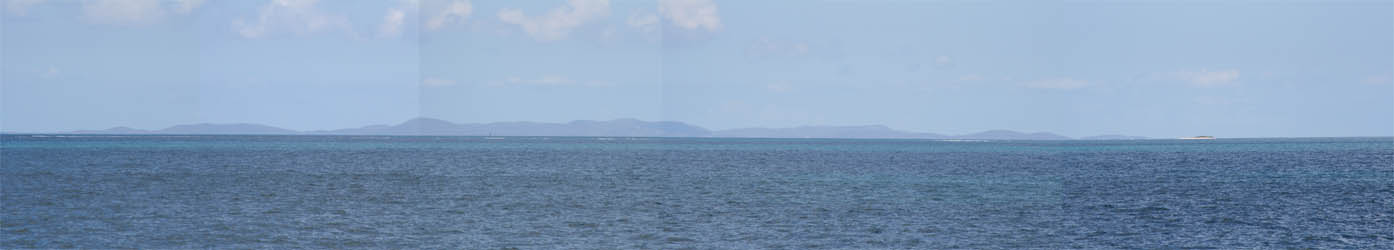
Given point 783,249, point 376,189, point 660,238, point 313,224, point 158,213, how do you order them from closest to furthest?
1. point 783,249
2. point 660,238
3. point 313,224
4. point 158,213
5. point 376,189

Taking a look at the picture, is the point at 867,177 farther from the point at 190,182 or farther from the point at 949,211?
the point at 190,182

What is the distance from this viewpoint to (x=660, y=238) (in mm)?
36344

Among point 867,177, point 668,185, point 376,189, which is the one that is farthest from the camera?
point 867,177

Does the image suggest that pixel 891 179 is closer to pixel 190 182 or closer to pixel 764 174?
pixel 764 174

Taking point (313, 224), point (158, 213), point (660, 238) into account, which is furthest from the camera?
point (158, 213)

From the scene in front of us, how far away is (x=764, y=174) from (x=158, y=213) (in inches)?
1832

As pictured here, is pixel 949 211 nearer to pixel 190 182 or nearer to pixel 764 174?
pixel 764 174

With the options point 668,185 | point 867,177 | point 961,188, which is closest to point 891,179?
point 867,177

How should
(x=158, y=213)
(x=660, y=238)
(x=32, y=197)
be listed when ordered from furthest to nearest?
1. (x=32, y=197)
2. (x=158, y=213)
3. (x=660, y=238)

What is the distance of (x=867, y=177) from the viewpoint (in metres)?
79.4

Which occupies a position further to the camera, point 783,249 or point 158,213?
A: point 158,213

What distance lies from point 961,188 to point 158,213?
130ft

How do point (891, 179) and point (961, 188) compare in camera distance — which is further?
point (891, 179)

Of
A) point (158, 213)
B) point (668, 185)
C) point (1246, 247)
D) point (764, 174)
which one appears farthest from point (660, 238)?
point (764, 174)
